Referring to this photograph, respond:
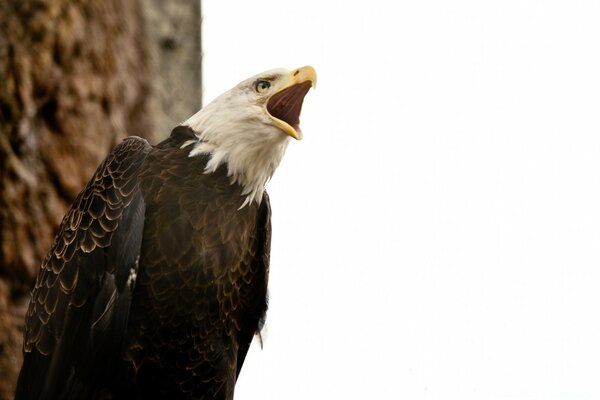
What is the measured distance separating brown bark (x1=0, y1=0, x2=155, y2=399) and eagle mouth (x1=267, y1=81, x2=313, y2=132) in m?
1.00

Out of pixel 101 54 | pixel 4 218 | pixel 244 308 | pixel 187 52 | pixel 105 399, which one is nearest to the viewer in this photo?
pixel 105 399

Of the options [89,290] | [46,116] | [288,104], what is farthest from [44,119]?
[288,104]

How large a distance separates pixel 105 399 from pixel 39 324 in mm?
372

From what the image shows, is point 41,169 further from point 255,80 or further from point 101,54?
point 255,80

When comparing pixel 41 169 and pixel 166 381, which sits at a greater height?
pixel 41 169

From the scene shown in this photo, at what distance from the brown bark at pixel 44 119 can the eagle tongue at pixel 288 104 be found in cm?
100

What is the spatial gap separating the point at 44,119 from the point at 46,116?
2cm

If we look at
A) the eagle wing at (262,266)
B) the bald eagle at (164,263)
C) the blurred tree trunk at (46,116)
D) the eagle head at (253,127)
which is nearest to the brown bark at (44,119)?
the blurred tree trunk at (46,116)

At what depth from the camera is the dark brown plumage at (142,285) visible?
3357mm

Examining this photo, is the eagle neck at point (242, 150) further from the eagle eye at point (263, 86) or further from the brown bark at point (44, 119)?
the brown bark at point (44, 119)

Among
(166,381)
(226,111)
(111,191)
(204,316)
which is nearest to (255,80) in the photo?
(226,111)

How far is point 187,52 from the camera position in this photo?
4.71 metres

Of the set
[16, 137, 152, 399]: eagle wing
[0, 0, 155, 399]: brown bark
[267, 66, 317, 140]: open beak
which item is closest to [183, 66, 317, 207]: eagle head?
[267, 66, 317, 140]: open beak

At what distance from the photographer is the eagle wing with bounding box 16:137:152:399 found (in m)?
3.33
